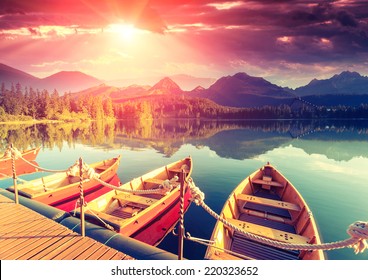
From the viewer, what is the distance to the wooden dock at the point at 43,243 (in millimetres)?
5008

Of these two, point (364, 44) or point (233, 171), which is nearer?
point (364, 44)

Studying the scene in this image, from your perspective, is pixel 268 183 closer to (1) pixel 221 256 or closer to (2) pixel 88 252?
(1) pixel 221 256

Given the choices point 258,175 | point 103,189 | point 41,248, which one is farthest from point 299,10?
point 41,248

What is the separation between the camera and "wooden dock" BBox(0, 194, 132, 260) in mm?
5008

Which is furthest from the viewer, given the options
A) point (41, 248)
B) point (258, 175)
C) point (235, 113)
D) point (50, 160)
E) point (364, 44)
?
point (235, 113)

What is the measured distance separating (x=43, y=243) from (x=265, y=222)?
767cm

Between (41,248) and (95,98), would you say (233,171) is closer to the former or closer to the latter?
(41,248)

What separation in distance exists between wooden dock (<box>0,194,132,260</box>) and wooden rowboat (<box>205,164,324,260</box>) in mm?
2859

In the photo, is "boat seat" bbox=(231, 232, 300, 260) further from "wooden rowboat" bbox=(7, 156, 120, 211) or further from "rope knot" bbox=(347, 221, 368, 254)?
"wooden rowboat" bbox=(7, 156, 120, 211)

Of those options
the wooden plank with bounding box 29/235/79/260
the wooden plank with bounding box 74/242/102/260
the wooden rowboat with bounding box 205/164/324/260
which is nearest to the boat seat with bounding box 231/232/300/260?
the wooden rowboat with bounding box 205/164/324/260

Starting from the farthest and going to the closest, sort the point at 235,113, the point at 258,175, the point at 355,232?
1. the point at 235,113
2. the point at 258,175
3. the point at 355,232
